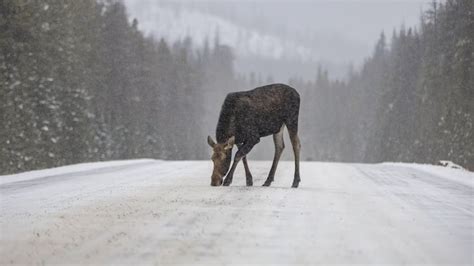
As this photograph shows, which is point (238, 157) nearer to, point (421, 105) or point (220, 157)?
point (220, 157)

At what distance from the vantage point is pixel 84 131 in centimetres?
3897

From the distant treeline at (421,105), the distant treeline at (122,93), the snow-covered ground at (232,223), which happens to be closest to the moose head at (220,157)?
the snow-covered ground at (232,223)

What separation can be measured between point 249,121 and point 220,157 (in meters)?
0.94

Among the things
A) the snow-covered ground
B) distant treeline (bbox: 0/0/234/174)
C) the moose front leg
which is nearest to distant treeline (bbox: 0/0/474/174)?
distant treeline (bbox: 0/0/234/174)

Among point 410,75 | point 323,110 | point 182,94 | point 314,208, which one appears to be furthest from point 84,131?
point 323,110

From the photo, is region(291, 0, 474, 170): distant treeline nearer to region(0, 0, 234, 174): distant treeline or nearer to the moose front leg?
region(0, 0, 234, 174): distant treeline

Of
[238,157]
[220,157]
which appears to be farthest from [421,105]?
[220,157]

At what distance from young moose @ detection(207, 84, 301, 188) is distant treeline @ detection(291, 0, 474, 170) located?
26.3m

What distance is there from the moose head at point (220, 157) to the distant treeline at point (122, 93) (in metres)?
18.2

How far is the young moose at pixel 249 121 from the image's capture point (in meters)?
10.9

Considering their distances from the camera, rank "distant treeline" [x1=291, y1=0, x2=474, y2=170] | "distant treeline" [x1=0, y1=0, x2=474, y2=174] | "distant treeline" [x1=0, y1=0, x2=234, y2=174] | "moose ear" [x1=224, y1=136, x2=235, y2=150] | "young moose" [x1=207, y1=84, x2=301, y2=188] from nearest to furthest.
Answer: "moose ear" [x1=224, y1=136, x2=235, y2=150], "young moose" [x1=207, y1=84, x2=301, y2=188], "distant treeline" [x1=0, y1=0, x2=234, y2=174], "distant treeline" [x1=0, y1=0, x2=474, y2=174], "distant treeline" [x1=291, y1=0, x2=474, y2=170]

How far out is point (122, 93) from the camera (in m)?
55.0

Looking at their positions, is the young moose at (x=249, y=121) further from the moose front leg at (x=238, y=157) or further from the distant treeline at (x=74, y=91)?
the distant treeline at (x=74, y=91)

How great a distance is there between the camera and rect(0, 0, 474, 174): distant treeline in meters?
29.4
